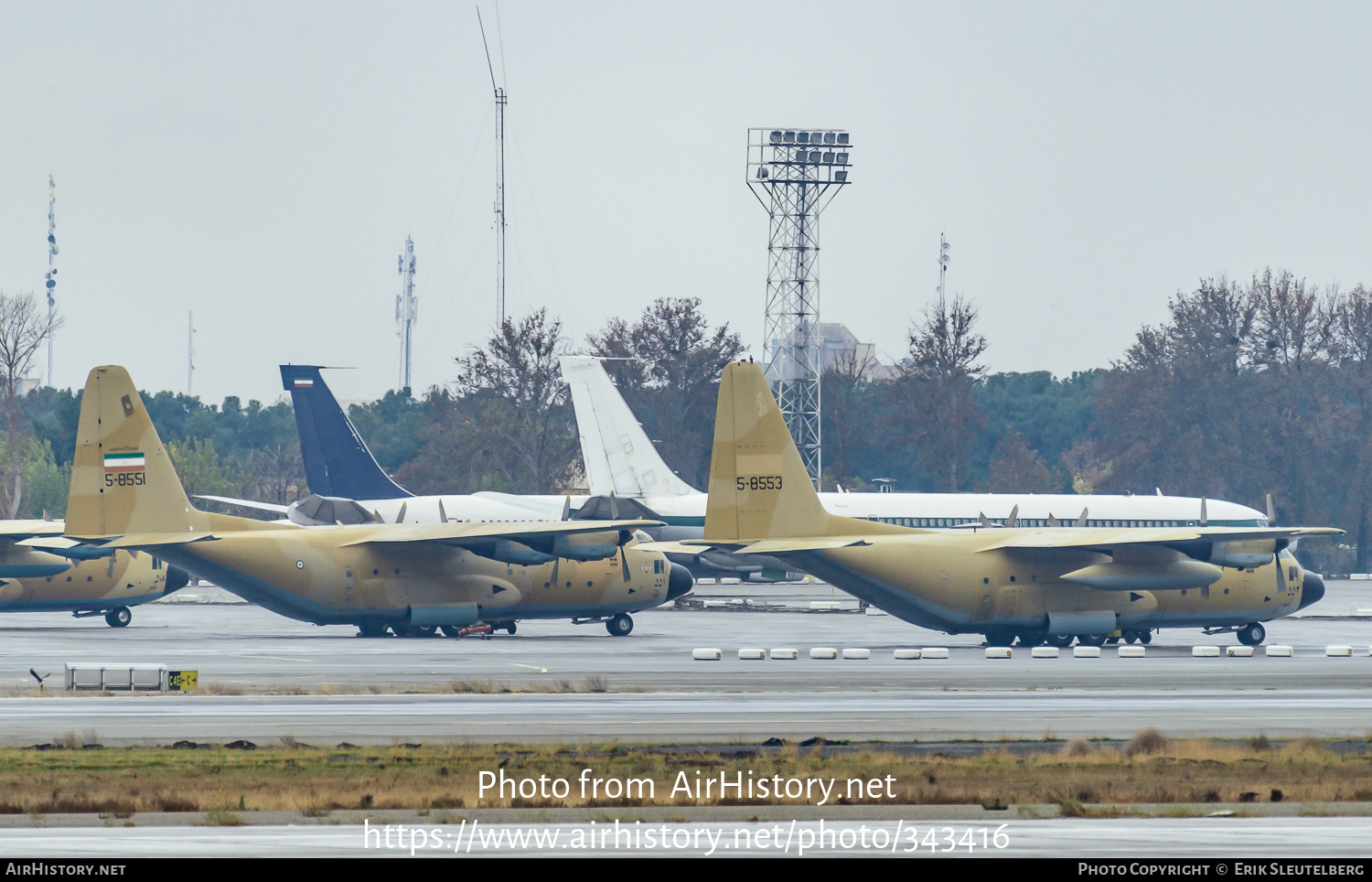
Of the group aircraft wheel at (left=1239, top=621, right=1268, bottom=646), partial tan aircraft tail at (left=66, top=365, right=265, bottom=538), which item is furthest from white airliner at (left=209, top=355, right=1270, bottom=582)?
aircraft wheel at (left=1239, top=621, right=1268, bottom=646)

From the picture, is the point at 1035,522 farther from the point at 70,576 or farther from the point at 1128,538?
the point at 70,576

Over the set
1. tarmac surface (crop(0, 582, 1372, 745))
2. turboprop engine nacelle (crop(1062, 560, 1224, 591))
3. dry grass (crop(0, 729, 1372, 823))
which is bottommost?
tarmac surface (crop(0, 582, 1372, 745))

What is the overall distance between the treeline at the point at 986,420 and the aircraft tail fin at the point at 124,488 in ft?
187

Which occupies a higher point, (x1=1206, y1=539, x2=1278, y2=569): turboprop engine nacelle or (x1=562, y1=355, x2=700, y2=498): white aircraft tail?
(x1=562, y1=355, x2=700, y2=498): white aircraft tail

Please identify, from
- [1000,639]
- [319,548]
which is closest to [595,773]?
[319,548]

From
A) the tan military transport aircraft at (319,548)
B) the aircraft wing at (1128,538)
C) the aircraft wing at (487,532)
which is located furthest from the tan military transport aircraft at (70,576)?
the aircraft wing at (1128,538)

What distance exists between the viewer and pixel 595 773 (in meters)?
19.7

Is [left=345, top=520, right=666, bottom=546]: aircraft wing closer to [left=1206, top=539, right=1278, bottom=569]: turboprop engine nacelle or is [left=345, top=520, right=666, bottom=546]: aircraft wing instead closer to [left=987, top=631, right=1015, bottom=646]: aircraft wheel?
[left=987, top=631, right=1015, bottom=646]: aircraft wheel

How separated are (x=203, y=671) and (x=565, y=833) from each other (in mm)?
22255

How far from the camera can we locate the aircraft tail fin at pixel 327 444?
5766 cm

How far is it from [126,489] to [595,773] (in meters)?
27.8

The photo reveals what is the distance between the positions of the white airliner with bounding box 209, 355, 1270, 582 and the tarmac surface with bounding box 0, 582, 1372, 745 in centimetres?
843

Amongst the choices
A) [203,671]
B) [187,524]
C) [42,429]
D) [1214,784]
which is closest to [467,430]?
[42,429]

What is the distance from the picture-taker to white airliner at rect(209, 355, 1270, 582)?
57719mm
